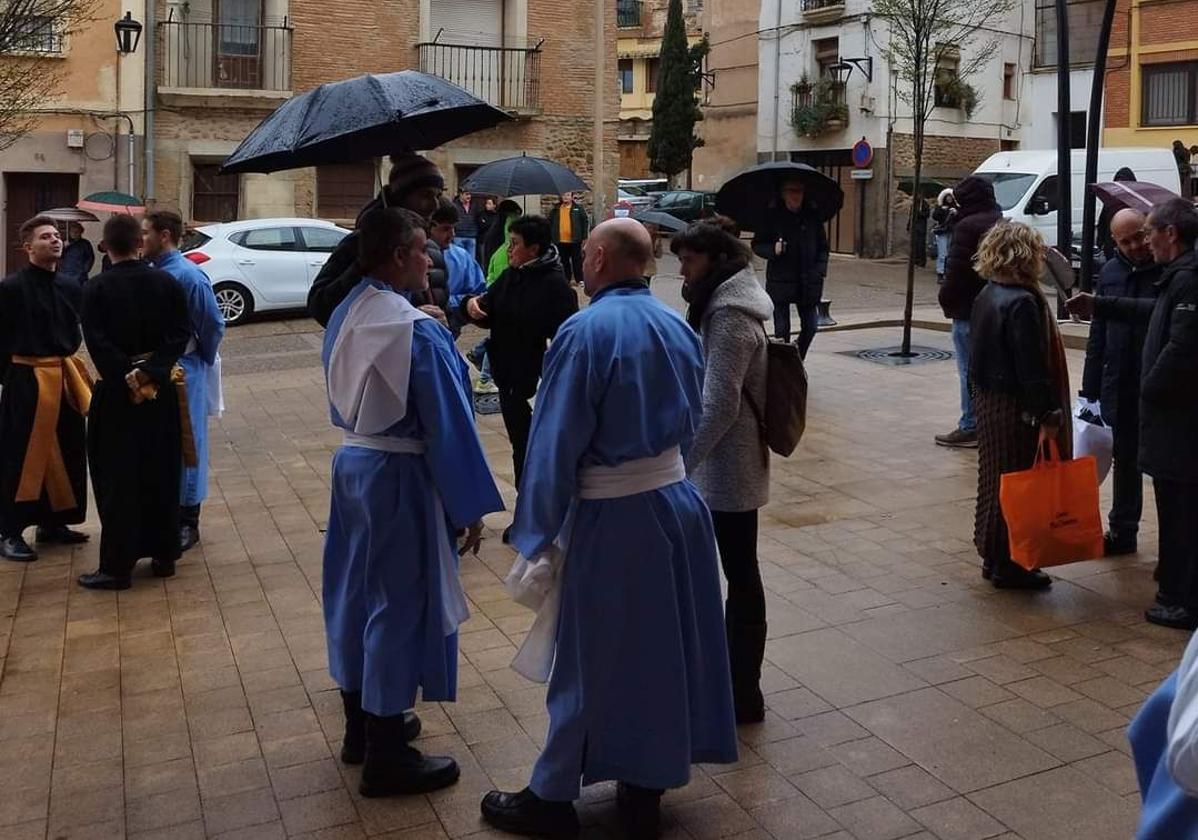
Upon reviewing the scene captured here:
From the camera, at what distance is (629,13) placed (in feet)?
194

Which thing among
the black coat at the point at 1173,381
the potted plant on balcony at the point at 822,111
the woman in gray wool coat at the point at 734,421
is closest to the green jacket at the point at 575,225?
the black coat at the point at 1173,381

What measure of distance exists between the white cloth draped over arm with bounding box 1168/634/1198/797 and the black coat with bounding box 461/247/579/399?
5.27 metres

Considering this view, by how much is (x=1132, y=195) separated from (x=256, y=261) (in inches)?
553

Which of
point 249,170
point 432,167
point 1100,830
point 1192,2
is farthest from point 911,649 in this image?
point 1192,2

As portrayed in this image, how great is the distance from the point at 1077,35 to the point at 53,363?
31.9 meters

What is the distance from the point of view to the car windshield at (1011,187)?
24.5 meters

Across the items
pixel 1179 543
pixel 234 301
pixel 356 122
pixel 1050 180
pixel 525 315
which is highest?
pixel 1050 180

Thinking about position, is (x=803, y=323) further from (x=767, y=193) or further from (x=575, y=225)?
(x=575, y=225)

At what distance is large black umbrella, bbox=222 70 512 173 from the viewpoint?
4.98m

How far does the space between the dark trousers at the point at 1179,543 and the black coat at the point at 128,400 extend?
456cm

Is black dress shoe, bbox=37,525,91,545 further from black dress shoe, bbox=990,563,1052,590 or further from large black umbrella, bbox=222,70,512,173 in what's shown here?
black dress shoe, bbox=990,563,1052,590

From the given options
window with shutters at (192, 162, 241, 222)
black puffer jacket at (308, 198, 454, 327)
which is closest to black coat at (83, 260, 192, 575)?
black puffer jacket at (308, 198, 454, 327)

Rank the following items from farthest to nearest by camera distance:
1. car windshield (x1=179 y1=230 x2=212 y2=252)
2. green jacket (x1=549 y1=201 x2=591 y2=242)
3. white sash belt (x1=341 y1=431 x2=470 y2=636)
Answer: car windshield (x1=179 y1=230 x2=212 y2=252)
green jacket (x1=549 y1=201 x2=591 y2=242)
white sash belt (x1=341 y1=431 x2=470 y2=636)

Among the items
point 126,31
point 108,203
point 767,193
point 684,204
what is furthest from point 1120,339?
point 684,204
